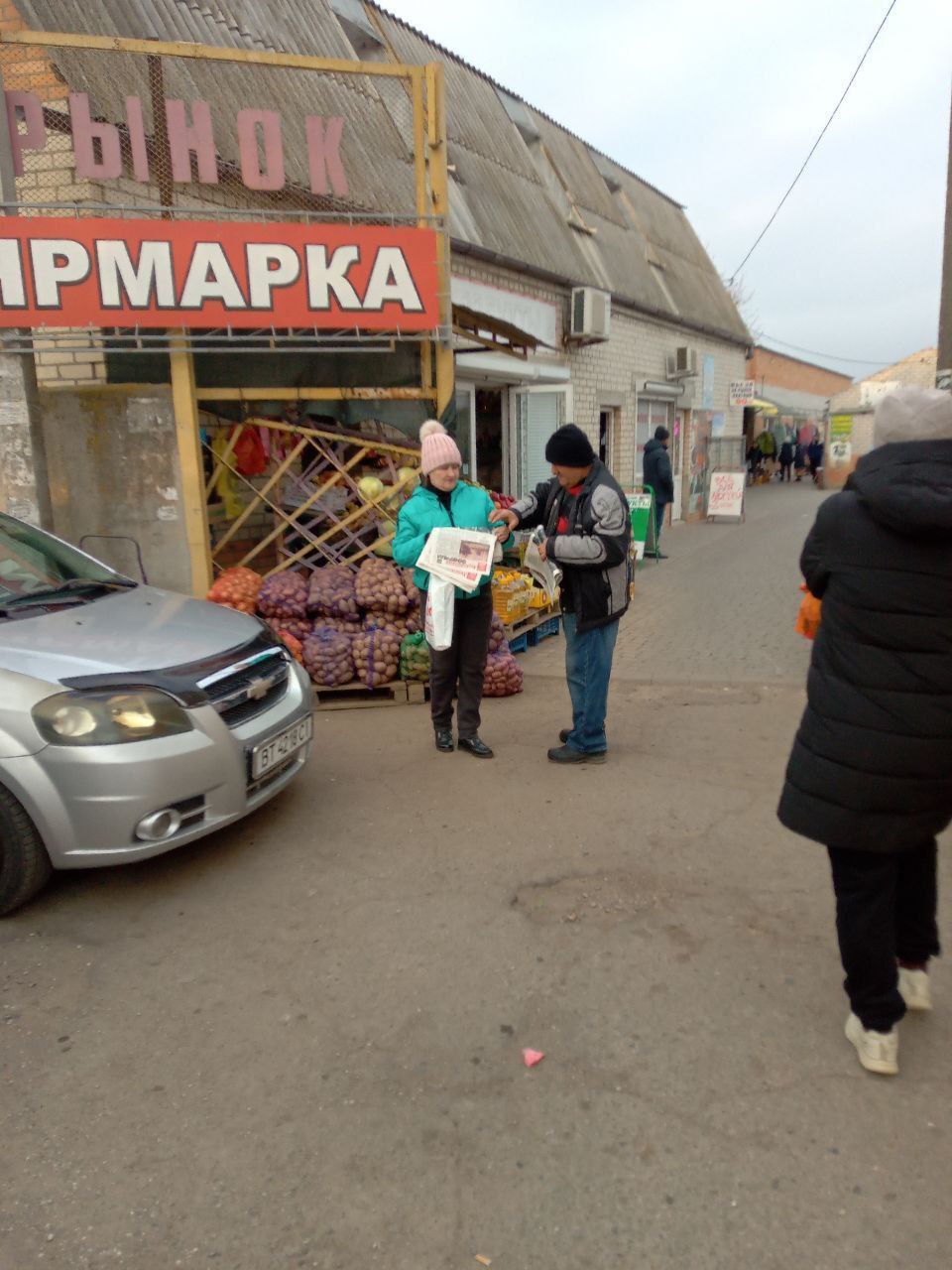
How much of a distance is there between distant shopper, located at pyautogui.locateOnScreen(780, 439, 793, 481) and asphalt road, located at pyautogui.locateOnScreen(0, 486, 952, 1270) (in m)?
→ 30.1

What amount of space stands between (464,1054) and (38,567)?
3129 millimetres

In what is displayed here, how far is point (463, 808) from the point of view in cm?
441

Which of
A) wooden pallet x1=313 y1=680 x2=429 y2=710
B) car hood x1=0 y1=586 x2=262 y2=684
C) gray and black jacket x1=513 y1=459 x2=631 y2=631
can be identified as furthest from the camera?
wooden pallet x1=313 y1=680 x2=429 y2=710

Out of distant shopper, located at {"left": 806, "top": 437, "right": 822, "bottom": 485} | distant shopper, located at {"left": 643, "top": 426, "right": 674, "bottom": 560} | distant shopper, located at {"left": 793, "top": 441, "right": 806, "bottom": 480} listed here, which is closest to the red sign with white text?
distant shopper, located at {"left": 643, "top": 426, "right": 674, "bottom": 560}

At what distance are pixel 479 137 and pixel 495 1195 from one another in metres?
12.8

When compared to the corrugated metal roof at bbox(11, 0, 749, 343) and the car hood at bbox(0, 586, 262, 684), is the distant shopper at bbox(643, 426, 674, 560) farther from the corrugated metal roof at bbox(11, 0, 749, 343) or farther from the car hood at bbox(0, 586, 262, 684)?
the car hood at bbox(0, 586, 262, 684)

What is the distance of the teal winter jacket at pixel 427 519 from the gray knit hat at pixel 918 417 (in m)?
2.76

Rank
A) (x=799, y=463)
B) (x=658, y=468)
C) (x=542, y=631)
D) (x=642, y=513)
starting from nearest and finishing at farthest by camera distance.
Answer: (x=542, y=631) < (x=642, y=513) < (x=658, y=468) < (x=799, y=463)

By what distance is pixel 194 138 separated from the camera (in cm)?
626

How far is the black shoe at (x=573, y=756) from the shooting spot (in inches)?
196

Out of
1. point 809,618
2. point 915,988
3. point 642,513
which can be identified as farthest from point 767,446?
point 915,988

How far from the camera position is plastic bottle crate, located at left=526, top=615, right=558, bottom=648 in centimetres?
780

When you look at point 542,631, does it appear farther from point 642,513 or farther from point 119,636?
point 119,636

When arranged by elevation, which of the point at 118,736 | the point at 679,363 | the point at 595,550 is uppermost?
the point at 679,363
